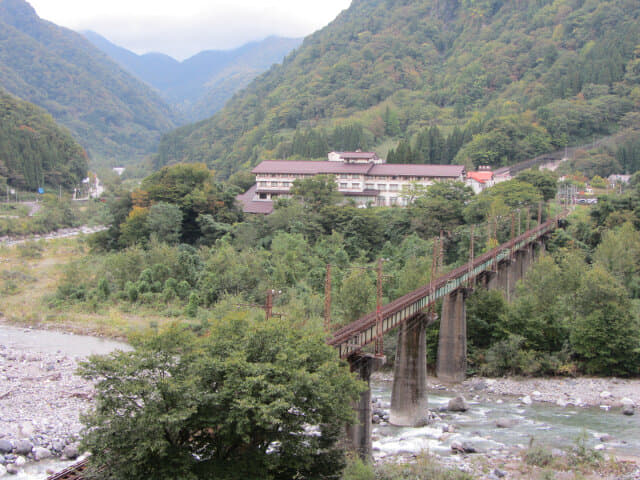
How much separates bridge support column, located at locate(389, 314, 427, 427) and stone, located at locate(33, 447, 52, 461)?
682 inches

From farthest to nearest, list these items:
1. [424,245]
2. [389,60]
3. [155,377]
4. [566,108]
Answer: [389,60]
[566,108]
[424,245]
[155,377]

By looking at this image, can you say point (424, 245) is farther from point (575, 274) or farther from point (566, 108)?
point (566, 108)

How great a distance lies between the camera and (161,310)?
190 feet

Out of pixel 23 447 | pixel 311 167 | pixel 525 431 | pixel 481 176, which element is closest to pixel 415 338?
pixel 525 431

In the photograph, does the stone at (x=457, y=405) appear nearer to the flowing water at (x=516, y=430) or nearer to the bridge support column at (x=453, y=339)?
the flowing water at (x=516, y=430)

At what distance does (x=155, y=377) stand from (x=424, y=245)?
161ft

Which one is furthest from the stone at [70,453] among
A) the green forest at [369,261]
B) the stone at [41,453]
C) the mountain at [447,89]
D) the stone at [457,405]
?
the mountain at [447,89]

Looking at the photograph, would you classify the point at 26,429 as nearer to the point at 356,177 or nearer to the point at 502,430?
the point at 502,430

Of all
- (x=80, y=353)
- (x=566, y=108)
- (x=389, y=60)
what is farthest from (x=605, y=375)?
(x=389, y=60)

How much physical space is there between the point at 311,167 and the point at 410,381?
54.5m

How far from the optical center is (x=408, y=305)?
105 ft

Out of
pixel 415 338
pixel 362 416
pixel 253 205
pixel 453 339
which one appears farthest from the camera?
pixel 253 205

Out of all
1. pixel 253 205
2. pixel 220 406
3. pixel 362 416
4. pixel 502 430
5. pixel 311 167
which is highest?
pixel 311 167

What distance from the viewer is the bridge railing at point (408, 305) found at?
25078mm
